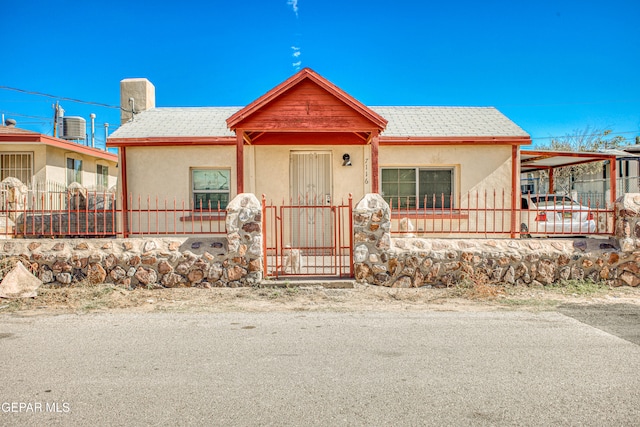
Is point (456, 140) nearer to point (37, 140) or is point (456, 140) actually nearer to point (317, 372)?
point (317, 372)

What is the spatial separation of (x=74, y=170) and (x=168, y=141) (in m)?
8.92

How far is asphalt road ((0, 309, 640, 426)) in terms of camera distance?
3.55m

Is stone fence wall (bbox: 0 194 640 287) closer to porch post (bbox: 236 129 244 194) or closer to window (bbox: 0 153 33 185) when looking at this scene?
porch post (bbox: 236 129 244 194)

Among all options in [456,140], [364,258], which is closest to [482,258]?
[364,258]

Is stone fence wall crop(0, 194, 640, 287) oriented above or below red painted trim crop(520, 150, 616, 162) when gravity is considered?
below

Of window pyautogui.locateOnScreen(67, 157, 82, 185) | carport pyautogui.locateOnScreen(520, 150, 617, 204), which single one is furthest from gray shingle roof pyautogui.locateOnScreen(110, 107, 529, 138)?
window pyautogui.locateOnScreen(67, 157, 82, 185)

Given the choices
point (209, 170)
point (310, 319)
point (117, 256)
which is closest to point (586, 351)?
point (310, 319)

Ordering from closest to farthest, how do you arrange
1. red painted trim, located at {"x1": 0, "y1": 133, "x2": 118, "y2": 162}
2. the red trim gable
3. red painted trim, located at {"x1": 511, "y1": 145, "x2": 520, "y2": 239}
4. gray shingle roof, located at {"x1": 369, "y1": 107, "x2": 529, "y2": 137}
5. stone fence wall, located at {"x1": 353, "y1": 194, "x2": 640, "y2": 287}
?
1. stone fence wall, located at {"x1": 353, "y1": 194, "x2": 640, "y2": 287}
2. the red trim gable
3. red painted trim, located at {"x1": 511, "y1": 145, "x2": 520, "y2": 239}
4. gray shingle roof, located at {"x1": 369, "y1": 107, "x2": 529, "y2": 137}
5. red painted trim, located at {"x1": 0, "y1": 133, "x2": 118, "y2": 162}

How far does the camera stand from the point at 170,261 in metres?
8.54

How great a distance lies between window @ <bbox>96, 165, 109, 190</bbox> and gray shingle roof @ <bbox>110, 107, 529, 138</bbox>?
7974 mm

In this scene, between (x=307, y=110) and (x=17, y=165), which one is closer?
(x=307, y=110)

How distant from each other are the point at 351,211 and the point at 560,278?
3787 mm

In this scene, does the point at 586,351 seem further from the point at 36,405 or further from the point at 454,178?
the point at 454,178

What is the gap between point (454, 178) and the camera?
12.7 m
